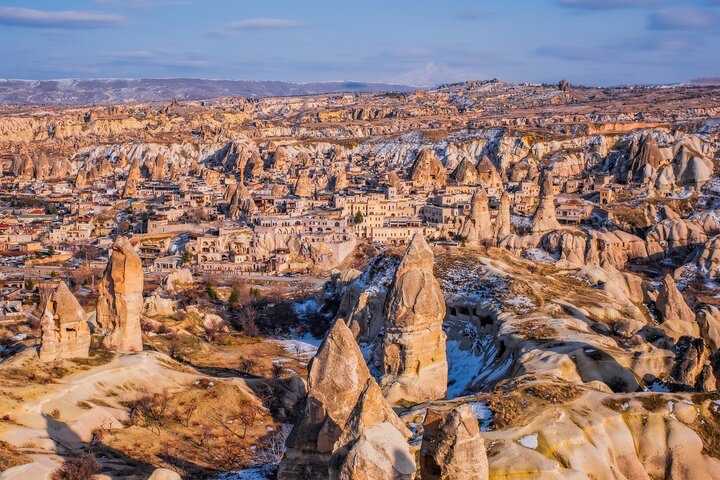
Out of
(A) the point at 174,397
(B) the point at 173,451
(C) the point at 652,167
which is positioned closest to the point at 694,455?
(B) the point at 173,451

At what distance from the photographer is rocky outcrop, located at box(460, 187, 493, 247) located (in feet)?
174

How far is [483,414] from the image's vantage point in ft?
50.8

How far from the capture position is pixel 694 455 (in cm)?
1485

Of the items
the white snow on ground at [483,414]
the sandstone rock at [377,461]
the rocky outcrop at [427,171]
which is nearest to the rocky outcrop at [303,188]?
the rocky outcrop at [427,171]

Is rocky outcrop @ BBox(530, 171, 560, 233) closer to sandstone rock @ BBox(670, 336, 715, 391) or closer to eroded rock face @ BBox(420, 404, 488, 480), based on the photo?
sandstone rock @ BBox(670, 336, 715, 391)

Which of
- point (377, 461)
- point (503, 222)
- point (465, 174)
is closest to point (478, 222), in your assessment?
point (503, 222)

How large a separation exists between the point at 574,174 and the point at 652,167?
1576cm

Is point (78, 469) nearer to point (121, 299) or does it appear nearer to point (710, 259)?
point (121, 299)

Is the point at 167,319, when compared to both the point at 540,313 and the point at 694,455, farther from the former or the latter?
the point at 694,455

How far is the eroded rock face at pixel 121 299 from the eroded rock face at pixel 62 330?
221 cm

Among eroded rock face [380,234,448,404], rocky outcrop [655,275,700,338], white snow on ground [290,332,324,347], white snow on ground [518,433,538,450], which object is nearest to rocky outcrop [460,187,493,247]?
white snow on ground [290,332,324,347]

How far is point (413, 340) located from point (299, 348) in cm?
1472

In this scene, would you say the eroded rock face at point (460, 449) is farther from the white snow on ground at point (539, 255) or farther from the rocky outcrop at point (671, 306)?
the white snow on ground at point (539, 255)

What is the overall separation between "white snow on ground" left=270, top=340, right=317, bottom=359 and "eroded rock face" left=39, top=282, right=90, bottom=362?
11290 mm
